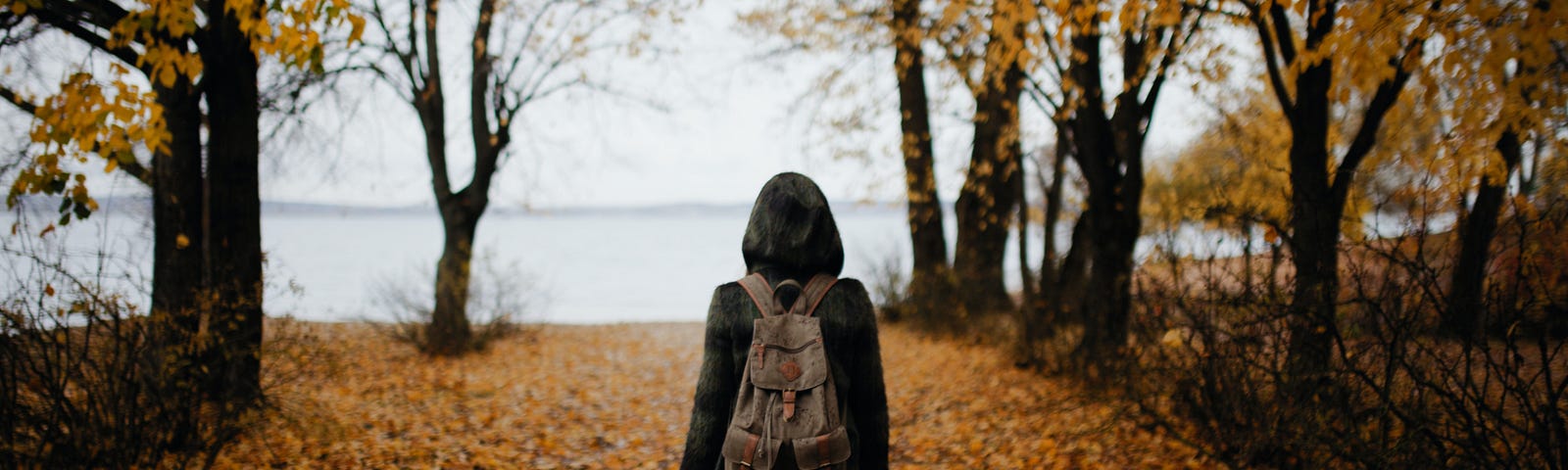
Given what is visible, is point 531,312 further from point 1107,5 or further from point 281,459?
point 1107,5

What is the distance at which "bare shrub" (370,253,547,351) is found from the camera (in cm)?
1130

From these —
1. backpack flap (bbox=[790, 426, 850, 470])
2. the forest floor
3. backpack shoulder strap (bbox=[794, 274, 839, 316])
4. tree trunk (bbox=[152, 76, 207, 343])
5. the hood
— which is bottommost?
the forest floor

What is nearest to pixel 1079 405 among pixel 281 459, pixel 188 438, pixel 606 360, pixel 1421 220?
pixel 1421 220

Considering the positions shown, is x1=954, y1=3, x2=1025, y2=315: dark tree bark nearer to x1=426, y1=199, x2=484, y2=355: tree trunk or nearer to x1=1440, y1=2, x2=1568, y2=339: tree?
x1=1440, y1=2, x2=1568, y2=339: tree

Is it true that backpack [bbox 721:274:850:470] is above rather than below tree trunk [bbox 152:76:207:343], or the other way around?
below

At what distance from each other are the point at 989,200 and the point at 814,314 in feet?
32.7

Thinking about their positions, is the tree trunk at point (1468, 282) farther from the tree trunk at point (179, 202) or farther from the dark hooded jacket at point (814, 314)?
the tree trunk at point (179, 202)

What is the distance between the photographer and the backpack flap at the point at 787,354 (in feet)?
8.34

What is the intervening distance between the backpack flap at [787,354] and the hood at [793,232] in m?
0.22

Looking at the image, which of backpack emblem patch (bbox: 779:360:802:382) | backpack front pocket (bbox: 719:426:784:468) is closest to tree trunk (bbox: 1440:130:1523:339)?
backpack emblem patch (bbox: 779:360:802:382)

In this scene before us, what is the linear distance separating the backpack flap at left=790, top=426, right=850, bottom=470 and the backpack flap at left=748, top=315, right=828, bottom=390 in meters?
0.16

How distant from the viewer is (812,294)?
2.65 meters

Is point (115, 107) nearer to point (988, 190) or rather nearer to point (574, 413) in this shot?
point (574, 413)

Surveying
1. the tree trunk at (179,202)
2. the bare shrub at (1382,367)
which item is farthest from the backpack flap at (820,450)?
the tree trunk at (179,202)
